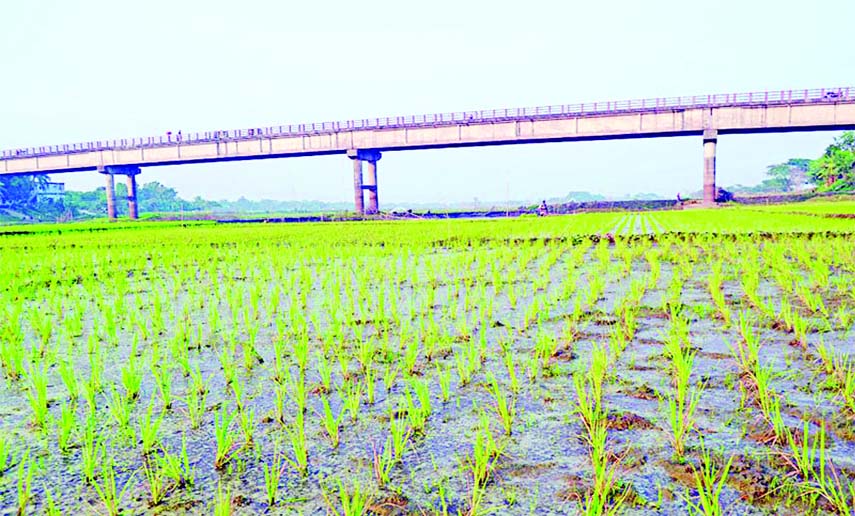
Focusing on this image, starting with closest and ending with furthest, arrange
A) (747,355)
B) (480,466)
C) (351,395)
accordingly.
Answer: (480,466) < (351,395) < (747,355)

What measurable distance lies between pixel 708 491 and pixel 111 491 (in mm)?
2169

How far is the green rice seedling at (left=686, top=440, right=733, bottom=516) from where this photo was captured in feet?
5.77

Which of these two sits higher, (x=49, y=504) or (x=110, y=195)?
(x=110, y=195)

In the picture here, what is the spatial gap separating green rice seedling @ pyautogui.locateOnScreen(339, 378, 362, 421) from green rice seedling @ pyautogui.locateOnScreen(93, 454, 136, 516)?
3.33 feet

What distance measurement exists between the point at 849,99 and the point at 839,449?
40.9 m

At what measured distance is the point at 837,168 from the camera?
4906 centimetres

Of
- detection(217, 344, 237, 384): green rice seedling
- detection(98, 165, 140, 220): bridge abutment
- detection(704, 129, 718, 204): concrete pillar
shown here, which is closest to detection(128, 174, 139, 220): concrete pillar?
detection(98, 165, 140, 220): bridge abutment

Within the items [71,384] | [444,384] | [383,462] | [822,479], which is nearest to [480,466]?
[383,462]

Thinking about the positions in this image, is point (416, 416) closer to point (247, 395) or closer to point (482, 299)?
point (247, 395)

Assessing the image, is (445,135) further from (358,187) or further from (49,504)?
(49,504)

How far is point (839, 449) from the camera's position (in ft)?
7.46

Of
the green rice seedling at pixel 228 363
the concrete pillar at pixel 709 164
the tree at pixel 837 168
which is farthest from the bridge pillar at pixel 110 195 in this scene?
the tree at pixel 837 168

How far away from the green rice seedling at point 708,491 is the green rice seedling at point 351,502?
3.52 ft

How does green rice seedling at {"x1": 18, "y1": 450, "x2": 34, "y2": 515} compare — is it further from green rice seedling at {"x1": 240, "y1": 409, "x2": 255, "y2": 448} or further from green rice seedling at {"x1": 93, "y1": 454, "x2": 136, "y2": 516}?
green rice seedling at {"x1": 240, "y1": 409, "x2": 255, "y2": 448}
